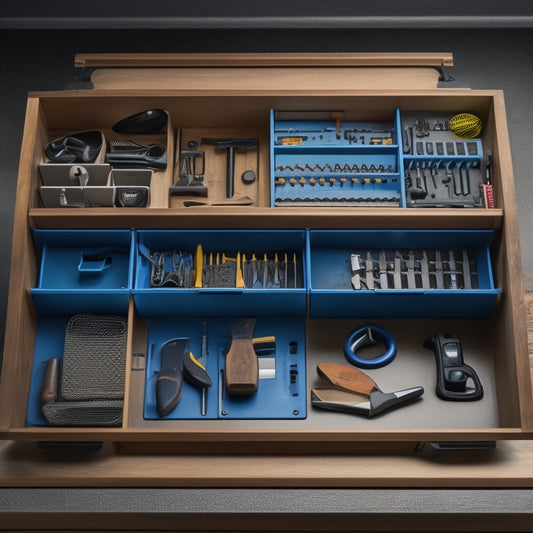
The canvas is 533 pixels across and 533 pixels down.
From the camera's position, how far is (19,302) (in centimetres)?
276

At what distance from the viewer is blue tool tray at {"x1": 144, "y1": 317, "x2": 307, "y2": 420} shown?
2.80m

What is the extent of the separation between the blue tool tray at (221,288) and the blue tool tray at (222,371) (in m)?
0.04

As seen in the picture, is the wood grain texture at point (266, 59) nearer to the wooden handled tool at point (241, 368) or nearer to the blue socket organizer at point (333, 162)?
the blue socket organizer at point (333, 162)

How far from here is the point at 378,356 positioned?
291 cm

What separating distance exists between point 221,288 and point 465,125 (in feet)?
3.80

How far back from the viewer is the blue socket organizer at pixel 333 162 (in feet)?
9.92

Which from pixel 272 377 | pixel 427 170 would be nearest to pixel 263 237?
pixel 272 377

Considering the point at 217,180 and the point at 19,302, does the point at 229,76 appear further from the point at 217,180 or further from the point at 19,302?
the point at 19,302

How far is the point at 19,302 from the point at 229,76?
1.21 m

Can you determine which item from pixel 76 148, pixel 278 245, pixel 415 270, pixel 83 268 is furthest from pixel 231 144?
pixel 415 270

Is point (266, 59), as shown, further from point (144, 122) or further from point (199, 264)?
point (199, 264)

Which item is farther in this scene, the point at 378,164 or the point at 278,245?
the point at 378,164

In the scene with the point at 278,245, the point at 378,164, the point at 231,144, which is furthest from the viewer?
the point at 231,144
